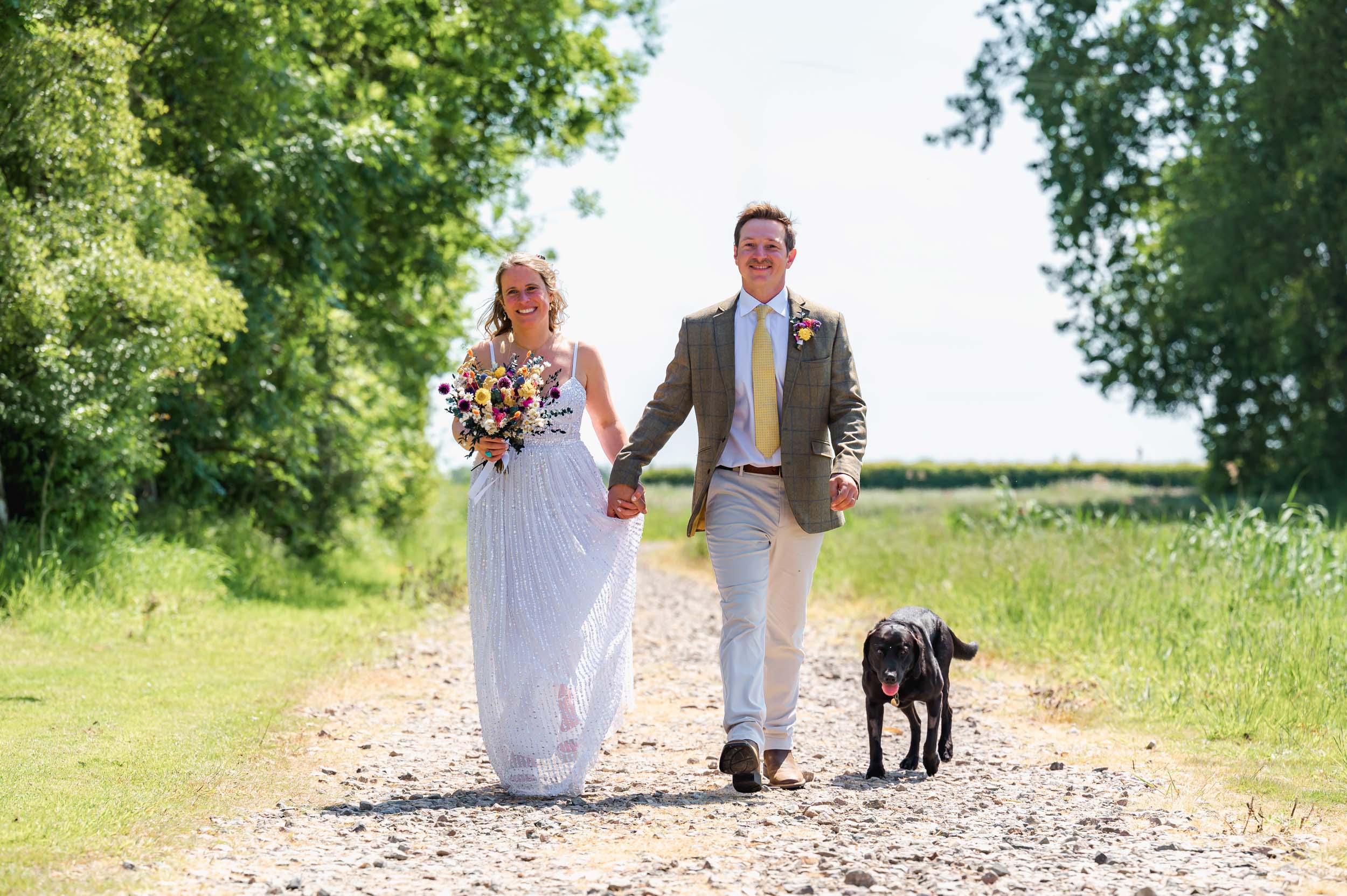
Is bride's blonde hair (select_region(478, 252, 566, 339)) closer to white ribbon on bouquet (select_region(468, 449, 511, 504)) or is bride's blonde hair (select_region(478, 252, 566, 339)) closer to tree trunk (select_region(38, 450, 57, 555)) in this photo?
white ribbon on bouquet (select_region(468, 449, 511, 504))

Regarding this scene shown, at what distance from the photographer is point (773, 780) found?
21.0 ft

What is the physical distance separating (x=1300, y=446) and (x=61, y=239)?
23887mm

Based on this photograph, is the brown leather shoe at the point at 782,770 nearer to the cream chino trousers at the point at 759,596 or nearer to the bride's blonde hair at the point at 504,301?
the cream chino trousers at the point at 759,596

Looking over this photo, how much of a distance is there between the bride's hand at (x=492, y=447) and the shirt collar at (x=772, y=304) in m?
1.35

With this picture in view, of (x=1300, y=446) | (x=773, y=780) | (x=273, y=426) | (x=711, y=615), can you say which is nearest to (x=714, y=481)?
(x=773, y=780)

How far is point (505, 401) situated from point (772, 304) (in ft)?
4.67

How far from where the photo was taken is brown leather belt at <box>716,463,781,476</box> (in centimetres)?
645

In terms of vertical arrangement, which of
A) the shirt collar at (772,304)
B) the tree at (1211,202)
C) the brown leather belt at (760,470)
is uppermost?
the tree at (1211,202)

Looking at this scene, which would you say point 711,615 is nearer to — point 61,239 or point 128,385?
point 128,385

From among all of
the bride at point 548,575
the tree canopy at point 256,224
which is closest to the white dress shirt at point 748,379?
the bride at point 548,575

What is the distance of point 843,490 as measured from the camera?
20.6ft

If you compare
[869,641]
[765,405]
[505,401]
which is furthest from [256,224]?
[869,641]

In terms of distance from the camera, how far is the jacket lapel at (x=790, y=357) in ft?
21.1

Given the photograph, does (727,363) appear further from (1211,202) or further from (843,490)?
(1211,202)
